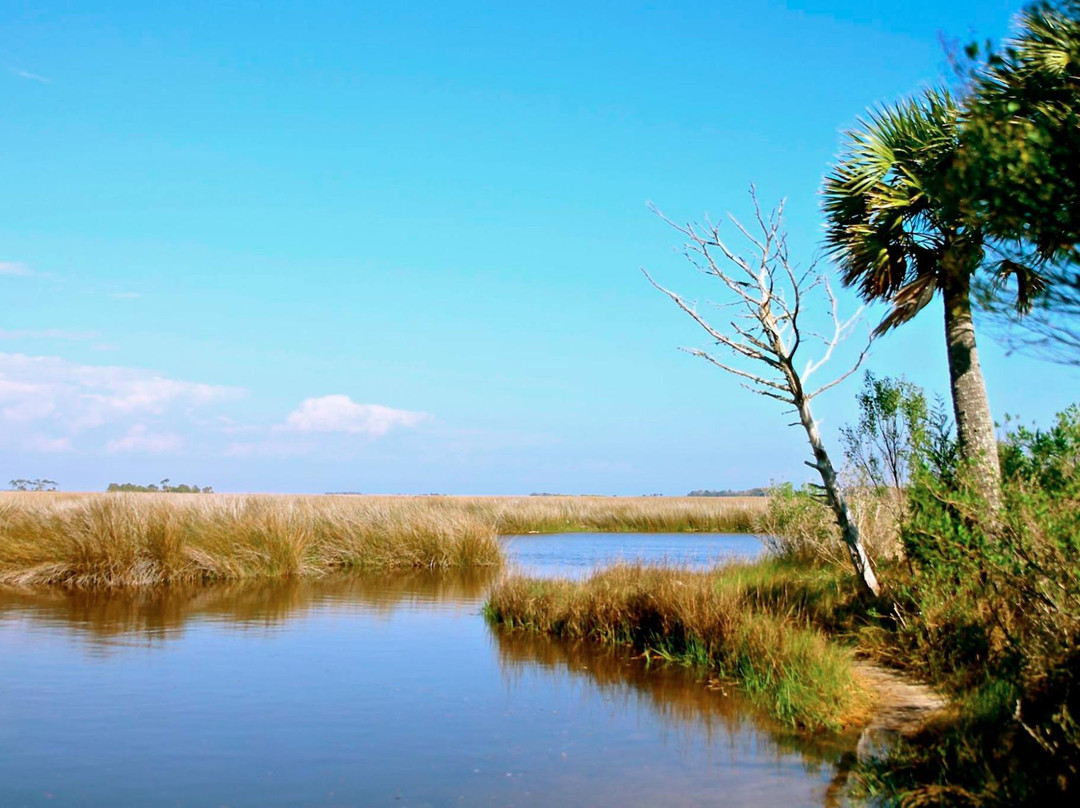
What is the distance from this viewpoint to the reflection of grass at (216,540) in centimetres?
1775

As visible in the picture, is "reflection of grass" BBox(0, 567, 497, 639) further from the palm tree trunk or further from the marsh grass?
the marsh grass

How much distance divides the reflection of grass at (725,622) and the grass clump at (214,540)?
24.2ft

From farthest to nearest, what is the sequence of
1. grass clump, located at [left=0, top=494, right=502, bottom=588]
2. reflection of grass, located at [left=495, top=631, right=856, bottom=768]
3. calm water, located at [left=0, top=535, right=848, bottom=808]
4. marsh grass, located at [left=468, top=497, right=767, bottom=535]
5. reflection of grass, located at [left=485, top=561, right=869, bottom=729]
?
1. marsh grass, located at [left=468, top=497, right=767, bottom=535]
2. grass clump, located at [left=0, top=494, right=502, bottom=588]
3. reflection of grass, located at [left=485, top=561, right=869, bottom=729]
4. reflection of grass, located at [left=495, top=631, right=856, bottom=768]
5. calm water, located at [left=0, top=535, right=848, bottom=808]

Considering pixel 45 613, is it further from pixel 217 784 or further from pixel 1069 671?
pixel 1069 671

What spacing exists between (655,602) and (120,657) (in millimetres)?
6363

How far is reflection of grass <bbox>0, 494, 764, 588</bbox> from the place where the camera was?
58.2 ft

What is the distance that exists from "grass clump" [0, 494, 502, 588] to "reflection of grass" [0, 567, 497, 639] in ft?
1.82

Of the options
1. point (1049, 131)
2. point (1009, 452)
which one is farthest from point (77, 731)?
point (1009, 452)

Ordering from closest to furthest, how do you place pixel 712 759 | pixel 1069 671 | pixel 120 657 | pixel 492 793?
pixel 1069 671 < pixel 492 793 < pixel 712 759 < pixel 120 657

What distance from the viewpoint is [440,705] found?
29.5ft

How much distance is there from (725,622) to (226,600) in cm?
970

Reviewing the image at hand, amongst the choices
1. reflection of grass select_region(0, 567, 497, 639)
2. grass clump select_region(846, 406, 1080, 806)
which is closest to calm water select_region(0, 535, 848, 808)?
reflection of grass select_region(0, 567, 497, 639)

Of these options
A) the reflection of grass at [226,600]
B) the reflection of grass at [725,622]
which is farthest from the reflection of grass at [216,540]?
the reflection of grass at [725,622]

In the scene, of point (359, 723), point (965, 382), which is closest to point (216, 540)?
point (359, 723)
